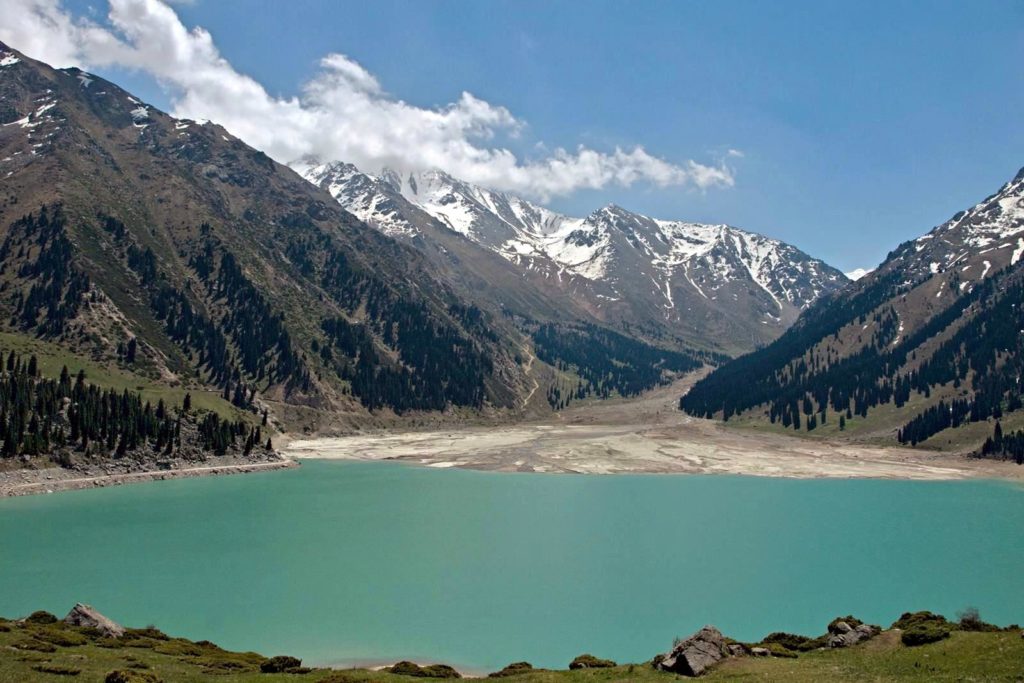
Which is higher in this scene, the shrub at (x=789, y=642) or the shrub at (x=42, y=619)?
the shrub at (x=789, y=642)

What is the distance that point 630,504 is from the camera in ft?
333

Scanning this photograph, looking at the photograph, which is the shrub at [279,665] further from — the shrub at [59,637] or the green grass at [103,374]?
the green grass at [103,374]

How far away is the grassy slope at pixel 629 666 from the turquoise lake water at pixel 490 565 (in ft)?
33.1

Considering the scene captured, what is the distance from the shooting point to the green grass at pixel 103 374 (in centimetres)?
13700

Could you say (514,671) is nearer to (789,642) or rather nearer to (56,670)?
(789,642)

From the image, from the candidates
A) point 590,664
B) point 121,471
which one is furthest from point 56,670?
point 121,471

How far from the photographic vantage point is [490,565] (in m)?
64.2

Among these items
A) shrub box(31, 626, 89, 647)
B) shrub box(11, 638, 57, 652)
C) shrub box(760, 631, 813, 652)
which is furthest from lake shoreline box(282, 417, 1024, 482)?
shrub box(11, 638, 57, 652)

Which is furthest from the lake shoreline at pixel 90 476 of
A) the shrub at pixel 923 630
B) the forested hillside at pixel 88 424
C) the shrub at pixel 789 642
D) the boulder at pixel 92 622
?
the shrub at pixel 923 630

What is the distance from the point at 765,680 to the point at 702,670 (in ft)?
10.9

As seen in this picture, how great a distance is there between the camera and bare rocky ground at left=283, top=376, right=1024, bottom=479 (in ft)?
476

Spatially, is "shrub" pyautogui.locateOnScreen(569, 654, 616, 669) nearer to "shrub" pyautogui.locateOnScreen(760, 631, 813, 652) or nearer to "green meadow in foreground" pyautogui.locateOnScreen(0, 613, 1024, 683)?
"green meadow in foreground" pyautogui.locateOnScreen(0, 613, 1024, 683)

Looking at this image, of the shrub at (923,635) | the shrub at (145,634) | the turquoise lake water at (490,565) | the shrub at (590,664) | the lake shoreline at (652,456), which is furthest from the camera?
the lake shoreline at (652,456)

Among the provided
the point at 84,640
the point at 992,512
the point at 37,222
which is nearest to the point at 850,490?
the point at 992,512
